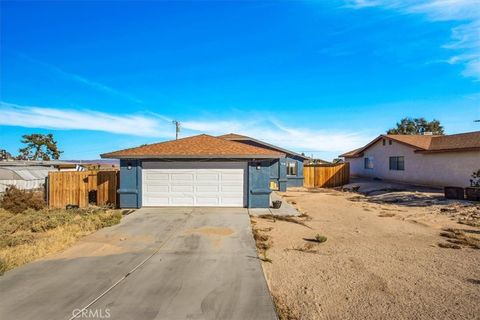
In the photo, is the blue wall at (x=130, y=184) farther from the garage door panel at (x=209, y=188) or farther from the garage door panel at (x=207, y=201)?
the garage door panel at (x=209, y=188)

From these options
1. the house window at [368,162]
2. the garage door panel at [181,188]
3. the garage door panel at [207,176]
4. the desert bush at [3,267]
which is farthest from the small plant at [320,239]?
the house window at [368,162]

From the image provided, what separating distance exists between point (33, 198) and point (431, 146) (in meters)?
26.6

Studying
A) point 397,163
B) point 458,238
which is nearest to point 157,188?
point 458,238

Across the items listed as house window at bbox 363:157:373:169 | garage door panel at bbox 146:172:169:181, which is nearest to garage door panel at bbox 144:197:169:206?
garage door panel at bbox 146:172:169:181

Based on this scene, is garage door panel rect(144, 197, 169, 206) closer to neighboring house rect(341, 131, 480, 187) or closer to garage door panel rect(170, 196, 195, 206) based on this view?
garage door panel rect(170, 196, 195, 206)

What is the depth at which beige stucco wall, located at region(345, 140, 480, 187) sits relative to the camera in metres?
19.6

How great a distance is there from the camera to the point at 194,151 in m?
14.1

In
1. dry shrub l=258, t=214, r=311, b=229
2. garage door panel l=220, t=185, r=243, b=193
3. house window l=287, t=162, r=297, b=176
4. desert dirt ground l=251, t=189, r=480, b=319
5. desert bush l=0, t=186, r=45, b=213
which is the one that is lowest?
desert dirt ground l=251, t=189, r=480, b=319

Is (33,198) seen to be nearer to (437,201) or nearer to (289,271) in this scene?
(289,271)

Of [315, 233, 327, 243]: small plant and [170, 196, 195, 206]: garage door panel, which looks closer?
[315, 233, 327, 243]: small plant

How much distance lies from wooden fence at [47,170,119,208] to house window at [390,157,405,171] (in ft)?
74.2

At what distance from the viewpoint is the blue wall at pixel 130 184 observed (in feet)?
46.2

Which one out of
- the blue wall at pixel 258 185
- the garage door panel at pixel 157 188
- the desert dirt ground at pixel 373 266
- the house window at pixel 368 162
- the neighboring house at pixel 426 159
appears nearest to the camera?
the desert dirt ground at pixel 373 266

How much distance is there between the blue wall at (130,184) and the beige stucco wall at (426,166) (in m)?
20.2
